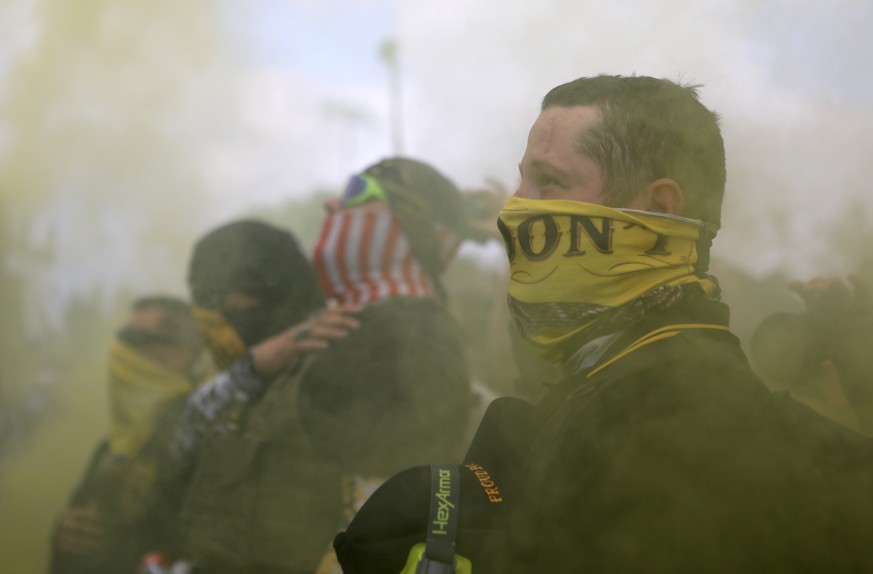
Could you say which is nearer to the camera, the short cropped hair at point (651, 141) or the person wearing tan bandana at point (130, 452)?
the short cropped hair at point (651, 141)

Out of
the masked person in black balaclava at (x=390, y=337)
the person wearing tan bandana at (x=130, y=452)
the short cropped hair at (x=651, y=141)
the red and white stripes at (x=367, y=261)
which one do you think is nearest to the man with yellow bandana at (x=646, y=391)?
the short cropped hair at (x=651, y=141)

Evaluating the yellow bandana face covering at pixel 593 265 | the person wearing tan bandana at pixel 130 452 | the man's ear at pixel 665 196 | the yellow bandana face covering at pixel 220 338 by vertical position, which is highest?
the man's ear at pixel 665 196

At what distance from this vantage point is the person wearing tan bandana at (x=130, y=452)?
7.34 ft

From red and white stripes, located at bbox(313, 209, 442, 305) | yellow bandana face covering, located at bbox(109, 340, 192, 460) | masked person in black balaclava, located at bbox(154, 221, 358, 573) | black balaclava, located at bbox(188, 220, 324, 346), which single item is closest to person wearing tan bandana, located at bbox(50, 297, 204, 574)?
yellow bandana face covering, located at bbox(109, 340, 192, 460)

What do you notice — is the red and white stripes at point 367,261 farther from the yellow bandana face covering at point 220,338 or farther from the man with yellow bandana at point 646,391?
the man with yellow bandana at point 646,391

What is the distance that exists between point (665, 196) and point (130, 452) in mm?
1779

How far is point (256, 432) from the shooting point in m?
1.89

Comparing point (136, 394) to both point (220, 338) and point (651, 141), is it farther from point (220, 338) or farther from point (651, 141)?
point (651, 141)

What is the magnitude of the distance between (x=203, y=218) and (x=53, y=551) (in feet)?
4.29

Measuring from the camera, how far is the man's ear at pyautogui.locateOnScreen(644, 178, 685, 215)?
1.07 metres

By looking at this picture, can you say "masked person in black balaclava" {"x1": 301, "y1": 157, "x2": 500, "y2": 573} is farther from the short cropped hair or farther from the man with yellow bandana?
the short cropped hair

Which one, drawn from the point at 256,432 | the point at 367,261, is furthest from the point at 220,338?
the point at 367,261

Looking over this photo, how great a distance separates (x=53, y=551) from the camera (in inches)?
93.9

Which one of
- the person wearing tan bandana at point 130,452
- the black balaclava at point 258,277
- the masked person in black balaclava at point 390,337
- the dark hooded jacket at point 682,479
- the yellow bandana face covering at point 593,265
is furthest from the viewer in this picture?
the person wearing tan bandana at point 130,452
